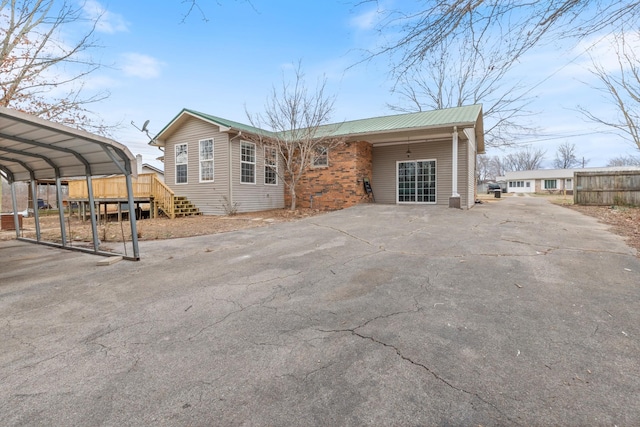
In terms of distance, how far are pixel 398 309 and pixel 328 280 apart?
4.23ft

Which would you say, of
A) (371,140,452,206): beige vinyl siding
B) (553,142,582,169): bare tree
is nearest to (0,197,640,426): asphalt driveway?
(371,140,452,206): beige vinyl siding

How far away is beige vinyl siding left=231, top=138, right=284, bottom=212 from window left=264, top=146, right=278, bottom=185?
0.72 feet

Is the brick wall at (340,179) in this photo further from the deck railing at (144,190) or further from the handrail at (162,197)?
the deck railing at (144,190)

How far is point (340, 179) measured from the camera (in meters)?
14.1

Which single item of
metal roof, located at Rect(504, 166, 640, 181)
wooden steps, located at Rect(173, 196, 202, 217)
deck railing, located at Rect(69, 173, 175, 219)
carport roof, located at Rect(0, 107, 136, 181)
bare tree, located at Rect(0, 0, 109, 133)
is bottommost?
wooden steps, located at Rect(173, 196, 202, 217)

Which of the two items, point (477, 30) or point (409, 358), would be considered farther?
point (477, 30)

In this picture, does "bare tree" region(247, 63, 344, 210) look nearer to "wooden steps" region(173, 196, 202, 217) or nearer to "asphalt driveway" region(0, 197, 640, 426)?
"wooden steps" region(173, 196, 202, 217)

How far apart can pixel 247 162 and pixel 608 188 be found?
1800cm

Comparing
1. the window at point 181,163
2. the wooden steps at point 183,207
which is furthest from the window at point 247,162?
the window at point 181,163

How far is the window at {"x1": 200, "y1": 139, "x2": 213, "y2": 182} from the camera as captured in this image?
14.2 m

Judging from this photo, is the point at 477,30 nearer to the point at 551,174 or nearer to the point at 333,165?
the point at 333,165

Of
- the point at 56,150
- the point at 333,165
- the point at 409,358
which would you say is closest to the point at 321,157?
the point at 333,165

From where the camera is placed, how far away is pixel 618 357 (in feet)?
7.59

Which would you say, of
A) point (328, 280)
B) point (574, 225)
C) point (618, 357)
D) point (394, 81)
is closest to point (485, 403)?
point (618, 357)
